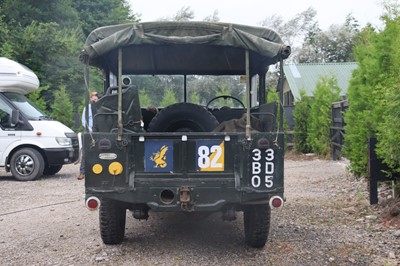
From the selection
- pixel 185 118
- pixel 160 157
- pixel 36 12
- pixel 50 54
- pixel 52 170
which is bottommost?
pixel 52 170

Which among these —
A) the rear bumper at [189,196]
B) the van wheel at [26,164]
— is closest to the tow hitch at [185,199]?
the rear bumper at [189,196]

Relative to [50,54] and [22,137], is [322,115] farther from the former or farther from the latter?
[50,54]

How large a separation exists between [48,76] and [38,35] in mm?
2362

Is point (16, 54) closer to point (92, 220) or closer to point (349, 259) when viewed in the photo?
point (92, 220)

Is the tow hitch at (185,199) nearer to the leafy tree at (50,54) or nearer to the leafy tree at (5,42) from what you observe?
the leafy tree at (5,42)

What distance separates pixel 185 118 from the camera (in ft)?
17.4

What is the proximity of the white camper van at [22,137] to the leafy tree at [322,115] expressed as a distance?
27.8 feet

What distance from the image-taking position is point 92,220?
661 cm

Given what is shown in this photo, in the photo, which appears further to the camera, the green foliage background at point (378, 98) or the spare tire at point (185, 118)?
the green foliage background at point (378, 98)

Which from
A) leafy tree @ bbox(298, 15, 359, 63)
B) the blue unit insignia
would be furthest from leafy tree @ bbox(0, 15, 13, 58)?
leafy tree @ bbox(298, 15, 359, 63)

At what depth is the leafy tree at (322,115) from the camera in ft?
51.7

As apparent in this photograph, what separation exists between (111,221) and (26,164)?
6.97 m

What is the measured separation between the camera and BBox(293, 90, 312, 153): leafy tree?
18141 millimetres

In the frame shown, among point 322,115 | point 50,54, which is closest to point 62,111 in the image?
point 50,54
